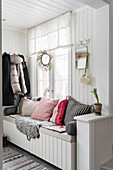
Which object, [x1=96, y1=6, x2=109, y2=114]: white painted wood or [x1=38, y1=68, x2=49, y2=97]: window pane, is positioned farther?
[x1=38, y1=68, x2=49, y2=97]: window pane

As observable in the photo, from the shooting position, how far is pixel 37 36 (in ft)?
13.0

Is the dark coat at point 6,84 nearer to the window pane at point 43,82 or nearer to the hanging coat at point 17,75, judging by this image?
the hanging coat at point 17,75

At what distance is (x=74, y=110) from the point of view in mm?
2732

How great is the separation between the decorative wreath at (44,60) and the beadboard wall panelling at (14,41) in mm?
680

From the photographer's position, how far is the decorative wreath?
3680 millimetres

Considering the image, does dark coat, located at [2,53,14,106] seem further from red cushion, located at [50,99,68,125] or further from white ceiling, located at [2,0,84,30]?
red cushion, located at [50,99,68,125]

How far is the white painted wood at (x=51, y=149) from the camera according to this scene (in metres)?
2.26

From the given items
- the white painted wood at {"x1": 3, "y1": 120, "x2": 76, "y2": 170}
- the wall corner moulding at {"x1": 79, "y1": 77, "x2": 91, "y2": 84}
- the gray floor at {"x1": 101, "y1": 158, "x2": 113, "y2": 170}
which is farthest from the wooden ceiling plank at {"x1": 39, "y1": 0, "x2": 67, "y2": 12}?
the gray floor at {"x1": 101, "y1": 158, "x2": 113, "y2": 170}

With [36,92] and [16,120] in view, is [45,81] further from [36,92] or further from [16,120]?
[16,120]

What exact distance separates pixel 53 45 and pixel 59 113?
4.78ft

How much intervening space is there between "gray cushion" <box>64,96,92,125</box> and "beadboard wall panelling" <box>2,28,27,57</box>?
2.09 m

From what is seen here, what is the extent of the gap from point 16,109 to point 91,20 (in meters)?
2.48

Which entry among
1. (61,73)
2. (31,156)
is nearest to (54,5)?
(61,73)

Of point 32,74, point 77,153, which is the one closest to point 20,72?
point 32,74
